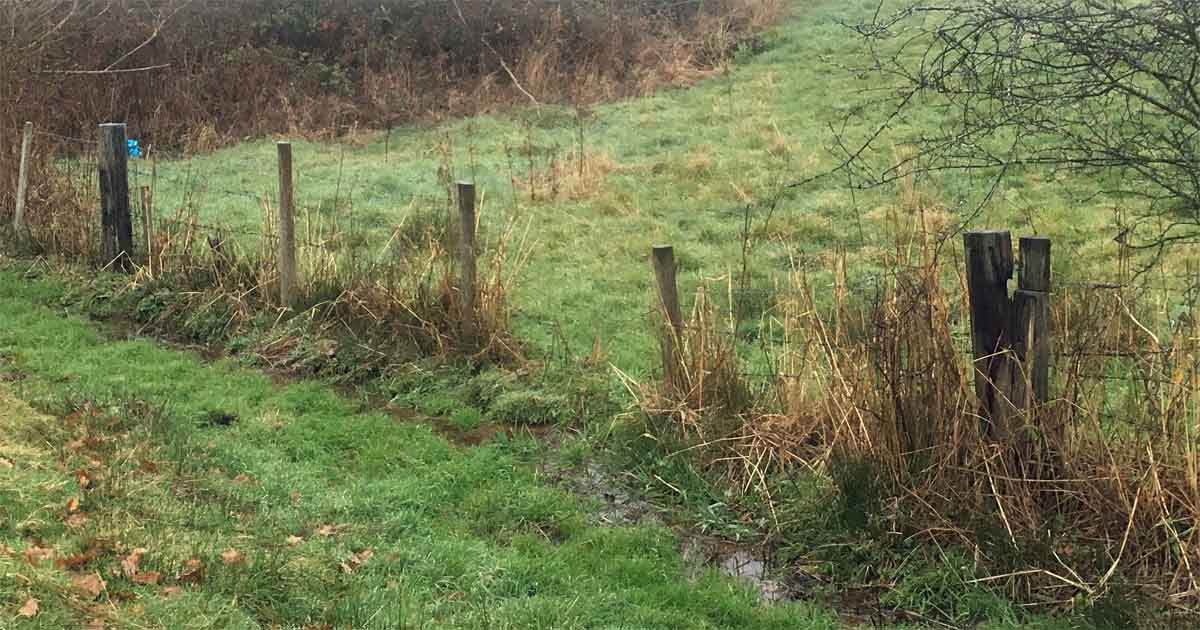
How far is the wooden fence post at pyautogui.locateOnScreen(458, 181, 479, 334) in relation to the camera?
724 cm

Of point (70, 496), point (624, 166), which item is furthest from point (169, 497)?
point (624, 166)

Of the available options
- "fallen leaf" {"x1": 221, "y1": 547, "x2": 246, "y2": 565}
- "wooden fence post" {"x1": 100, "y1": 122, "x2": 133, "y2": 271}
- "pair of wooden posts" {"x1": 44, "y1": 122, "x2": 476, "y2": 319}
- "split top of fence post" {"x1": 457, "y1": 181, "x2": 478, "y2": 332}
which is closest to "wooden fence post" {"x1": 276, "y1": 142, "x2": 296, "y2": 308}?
"pair of wooden posts" {"x1": 44, "y1": 122, "x2": 476, "y2": 319}

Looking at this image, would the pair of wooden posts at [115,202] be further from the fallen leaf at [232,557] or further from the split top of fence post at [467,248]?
the fallen leaf at [232,557]

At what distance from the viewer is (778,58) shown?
20.6 m

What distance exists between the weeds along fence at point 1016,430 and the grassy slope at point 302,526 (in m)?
0.81

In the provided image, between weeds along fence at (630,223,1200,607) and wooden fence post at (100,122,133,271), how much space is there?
6475 millimetres

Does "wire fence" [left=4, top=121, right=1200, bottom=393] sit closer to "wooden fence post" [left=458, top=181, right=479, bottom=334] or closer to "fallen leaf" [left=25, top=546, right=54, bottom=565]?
"wooden fence post" [left=458, top=181, right=479, bottom=334]

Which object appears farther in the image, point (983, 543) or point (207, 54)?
point (207, 54)

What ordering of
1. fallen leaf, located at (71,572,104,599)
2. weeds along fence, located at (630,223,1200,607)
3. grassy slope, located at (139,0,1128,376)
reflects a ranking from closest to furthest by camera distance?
1. fallen leaf, located at (71,572,104,599)
2. weeds along fence, located at (630,223,1200,607)
3. grassy slope, located at (139,0,1128,376)

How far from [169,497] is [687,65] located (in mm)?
17280

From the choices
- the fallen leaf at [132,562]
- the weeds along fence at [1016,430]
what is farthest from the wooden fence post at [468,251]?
the fallen leaf at [132,562]

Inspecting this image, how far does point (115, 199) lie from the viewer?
9.48m

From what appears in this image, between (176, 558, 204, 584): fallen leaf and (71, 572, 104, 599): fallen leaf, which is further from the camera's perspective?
(176, 558, 204, 584): fallen leaf

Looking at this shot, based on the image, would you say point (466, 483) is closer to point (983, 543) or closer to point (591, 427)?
point (591, 427)
